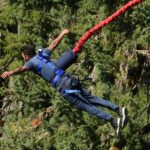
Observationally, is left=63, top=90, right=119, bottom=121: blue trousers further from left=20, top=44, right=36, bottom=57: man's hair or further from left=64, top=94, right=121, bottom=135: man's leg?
left=20, top=44, right=36, bottom=57: man's hair

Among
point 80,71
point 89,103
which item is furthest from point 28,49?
point 89,103

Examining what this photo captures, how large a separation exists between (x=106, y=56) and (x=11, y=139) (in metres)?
3.43

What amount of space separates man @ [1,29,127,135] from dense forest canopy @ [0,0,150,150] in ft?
16.7

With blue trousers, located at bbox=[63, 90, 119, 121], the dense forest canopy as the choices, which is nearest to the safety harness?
blue trousers, located at bbox=[63, 90, 119, 121]

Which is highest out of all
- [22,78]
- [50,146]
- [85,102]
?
[85,102]

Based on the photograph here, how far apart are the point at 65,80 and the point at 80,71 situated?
19.3 ft

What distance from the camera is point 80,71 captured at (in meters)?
15.5

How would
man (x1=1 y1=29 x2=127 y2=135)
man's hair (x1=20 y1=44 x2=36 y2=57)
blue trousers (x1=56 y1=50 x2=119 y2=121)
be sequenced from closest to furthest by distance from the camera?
1. man (x1=1 y1=29 x2=127 y2=135)
2. blue trousers (x1=56 y1=50 x2=119 y2=121)
3. man's hair (x1=20 y1=44 x2=36 y2=57)

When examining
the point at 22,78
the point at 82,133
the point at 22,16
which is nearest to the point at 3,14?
the point at 22,16

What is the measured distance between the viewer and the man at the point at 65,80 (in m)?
9.49

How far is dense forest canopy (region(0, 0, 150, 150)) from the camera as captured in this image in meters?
15.3

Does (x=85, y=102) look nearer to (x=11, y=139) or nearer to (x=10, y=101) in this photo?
(x=11, y=139)

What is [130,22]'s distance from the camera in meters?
15.4

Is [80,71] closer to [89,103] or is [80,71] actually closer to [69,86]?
[89,103]
